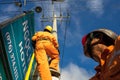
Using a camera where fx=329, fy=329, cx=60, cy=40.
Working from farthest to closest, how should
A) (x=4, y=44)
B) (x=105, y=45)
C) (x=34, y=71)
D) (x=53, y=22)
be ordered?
1. (x=53, y=22)
2. (x=34, y=71)
3. (x=4, y=44)
4. (x=105, y=45)

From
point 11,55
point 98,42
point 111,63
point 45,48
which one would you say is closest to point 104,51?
point 98,42

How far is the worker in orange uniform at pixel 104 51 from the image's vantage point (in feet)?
9.54

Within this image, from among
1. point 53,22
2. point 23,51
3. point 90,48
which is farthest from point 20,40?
point 53,22

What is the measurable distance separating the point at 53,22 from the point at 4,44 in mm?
8411

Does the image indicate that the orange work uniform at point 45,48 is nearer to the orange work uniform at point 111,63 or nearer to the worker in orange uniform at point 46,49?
the worker in orange uniform at point 46,49

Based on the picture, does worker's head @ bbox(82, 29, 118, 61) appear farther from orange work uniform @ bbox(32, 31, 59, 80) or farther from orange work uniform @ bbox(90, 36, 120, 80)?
orange work uniform @ bbox(32, 31, 59, 80)

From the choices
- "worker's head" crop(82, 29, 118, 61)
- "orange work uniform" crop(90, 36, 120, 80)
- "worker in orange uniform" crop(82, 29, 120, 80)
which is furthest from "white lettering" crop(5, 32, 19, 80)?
"orange work uniform" crop(90, 36, 120, 80)

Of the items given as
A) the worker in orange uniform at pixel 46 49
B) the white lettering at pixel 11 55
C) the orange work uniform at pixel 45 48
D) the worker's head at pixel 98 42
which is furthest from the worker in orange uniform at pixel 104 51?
the orange work uniform at pixel 45 48

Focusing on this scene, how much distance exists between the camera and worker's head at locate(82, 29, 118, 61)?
3.54 m

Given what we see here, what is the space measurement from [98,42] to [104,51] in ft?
0.85

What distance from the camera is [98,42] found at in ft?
11.8

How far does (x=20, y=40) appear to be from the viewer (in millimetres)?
7699

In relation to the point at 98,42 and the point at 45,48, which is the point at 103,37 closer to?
the point at 98,42

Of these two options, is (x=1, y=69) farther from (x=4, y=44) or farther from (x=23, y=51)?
(x=23, y=51)
